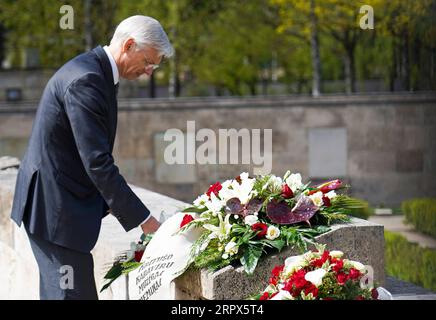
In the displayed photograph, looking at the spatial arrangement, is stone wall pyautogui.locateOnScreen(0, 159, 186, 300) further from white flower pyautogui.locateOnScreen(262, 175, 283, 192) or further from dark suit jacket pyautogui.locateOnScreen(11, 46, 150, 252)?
white flower pyautogui.locateOnScreen(262, 175, 283, 192)

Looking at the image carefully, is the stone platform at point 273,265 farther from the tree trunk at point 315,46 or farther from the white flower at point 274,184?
the tree trunk at point 315,46

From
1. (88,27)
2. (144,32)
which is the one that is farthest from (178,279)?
(88,27)

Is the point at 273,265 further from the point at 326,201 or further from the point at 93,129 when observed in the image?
the point at 93,129

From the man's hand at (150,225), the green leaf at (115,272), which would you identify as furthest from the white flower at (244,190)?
the green leaf at (115,272)

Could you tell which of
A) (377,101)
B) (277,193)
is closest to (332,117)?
(377,101)

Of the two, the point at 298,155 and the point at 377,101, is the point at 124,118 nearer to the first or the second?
the point at 298,155

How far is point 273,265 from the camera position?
4.39 meters

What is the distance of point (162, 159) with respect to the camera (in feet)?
88.1

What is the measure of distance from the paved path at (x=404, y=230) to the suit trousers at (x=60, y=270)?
37.1 ft

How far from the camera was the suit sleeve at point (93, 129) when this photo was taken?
453 cm

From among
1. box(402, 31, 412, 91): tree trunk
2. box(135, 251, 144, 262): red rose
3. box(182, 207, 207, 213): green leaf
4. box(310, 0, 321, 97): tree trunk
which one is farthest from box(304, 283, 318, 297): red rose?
box(310, 0, 321, 97): tree trunk

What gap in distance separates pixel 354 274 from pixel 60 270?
1.44 metres

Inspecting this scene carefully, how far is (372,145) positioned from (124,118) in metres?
6.41

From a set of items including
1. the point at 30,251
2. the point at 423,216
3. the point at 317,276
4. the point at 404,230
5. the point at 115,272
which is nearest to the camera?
the point at 317,276
